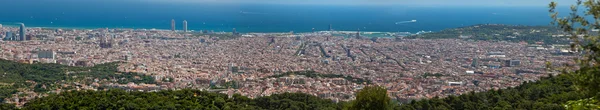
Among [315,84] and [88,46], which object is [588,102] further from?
[88,46]

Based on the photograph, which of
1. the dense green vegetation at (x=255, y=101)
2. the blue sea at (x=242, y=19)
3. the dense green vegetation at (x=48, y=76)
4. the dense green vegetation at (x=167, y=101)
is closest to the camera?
the dense green vegetation at (x=255, y=101)

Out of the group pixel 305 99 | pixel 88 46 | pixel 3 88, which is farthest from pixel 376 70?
pixel 88 46

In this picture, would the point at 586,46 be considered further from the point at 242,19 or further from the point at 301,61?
the point at 242,19

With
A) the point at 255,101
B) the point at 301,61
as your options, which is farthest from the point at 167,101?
the point at 301,61

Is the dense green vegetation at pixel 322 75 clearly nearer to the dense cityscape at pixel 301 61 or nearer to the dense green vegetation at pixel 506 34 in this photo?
the dense cityscape at pixel 301 61

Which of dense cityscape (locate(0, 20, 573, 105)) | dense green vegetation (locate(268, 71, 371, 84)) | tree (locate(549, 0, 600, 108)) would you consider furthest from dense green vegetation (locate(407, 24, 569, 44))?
tree (locate(549, 0, 600, 108))

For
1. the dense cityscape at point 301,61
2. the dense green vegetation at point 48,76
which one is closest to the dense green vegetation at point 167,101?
the dense cityscape at point 301,61
